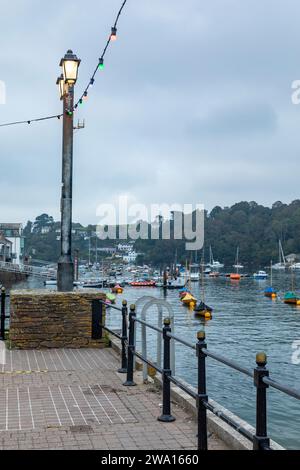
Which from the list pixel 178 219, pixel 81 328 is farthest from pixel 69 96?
pixel 178 219

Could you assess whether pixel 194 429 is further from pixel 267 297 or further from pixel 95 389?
pixel 267 297

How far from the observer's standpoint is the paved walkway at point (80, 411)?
5.28 m

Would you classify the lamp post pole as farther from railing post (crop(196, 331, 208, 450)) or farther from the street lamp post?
railing post (crop(196, 331, 208, 450))

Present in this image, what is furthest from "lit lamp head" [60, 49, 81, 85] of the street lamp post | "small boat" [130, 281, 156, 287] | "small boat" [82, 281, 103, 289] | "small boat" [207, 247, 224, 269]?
"small boat" [207, 247, 224, 269]

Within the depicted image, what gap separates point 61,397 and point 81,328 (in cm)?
354

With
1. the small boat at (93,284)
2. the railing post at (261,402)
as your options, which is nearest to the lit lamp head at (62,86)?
the railing post at (261,402)

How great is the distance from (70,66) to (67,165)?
78.2 inches

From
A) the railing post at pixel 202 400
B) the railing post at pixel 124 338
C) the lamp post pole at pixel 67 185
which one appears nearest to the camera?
the railing post at pixel 202 400

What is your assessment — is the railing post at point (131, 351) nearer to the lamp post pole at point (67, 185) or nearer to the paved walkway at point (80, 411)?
the paved walkway at point (80, 411)

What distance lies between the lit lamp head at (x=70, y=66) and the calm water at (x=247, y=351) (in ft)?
28.8

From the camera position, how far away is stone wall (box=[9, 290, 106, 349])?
10.2 metres

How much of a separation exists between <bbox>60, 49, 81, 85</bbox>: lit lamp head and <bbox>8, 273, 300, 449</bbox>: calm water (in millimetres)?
8776

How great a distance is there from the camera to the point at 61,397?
699cm

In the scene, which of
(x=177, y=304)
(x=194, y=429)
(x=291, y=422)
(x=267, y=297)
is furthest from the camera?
(x=267, y=297)
